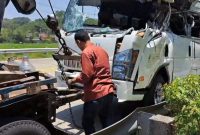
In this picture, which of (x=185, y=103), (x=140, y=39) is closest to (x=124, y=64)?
(x=140, y=39)

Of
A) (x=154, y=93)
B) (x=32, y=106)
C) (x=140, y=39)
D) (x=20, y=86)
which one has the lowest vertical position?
(x=154, y=93)

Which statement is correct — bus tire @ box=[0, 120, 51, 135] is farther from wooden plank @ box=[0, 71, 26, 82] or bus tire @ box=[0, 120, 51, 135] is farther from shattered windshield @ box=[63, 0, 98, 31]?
shattered windshield @ box=[63, 0, 98, 31]

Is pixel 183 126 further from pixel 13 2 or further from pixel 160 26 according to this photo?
pixel 160 26

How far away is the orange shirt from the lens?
223 inches

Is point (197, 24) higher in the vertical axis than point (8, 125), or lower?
higher

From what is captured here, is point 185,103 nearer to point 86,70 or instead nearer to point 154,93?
point 86,70

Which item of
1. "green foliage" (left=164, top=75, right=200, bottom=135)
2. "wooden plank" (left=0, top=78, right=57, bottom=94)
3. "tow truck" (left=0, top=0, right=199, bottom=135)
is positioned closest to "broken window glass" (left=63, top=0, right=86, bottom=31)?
"tow truck" (left=0, top=0, right=199, bottom=135)

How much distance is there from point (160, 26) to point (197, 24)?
2.01 m

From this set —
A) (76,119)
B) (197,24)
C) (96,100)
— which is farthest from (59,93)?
(197,24)

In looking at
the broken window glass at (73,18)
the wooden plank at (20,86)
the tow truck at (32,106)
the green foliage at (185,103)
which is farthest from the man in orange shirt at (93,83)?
the broken window glass at (73,18)

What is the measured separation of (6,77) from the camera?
4820 millimetres

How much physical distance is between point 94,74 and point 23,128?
1.63 m

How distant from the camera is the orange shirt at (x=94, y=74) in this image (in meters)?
5.66

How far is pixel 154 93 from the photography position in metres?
7.97
